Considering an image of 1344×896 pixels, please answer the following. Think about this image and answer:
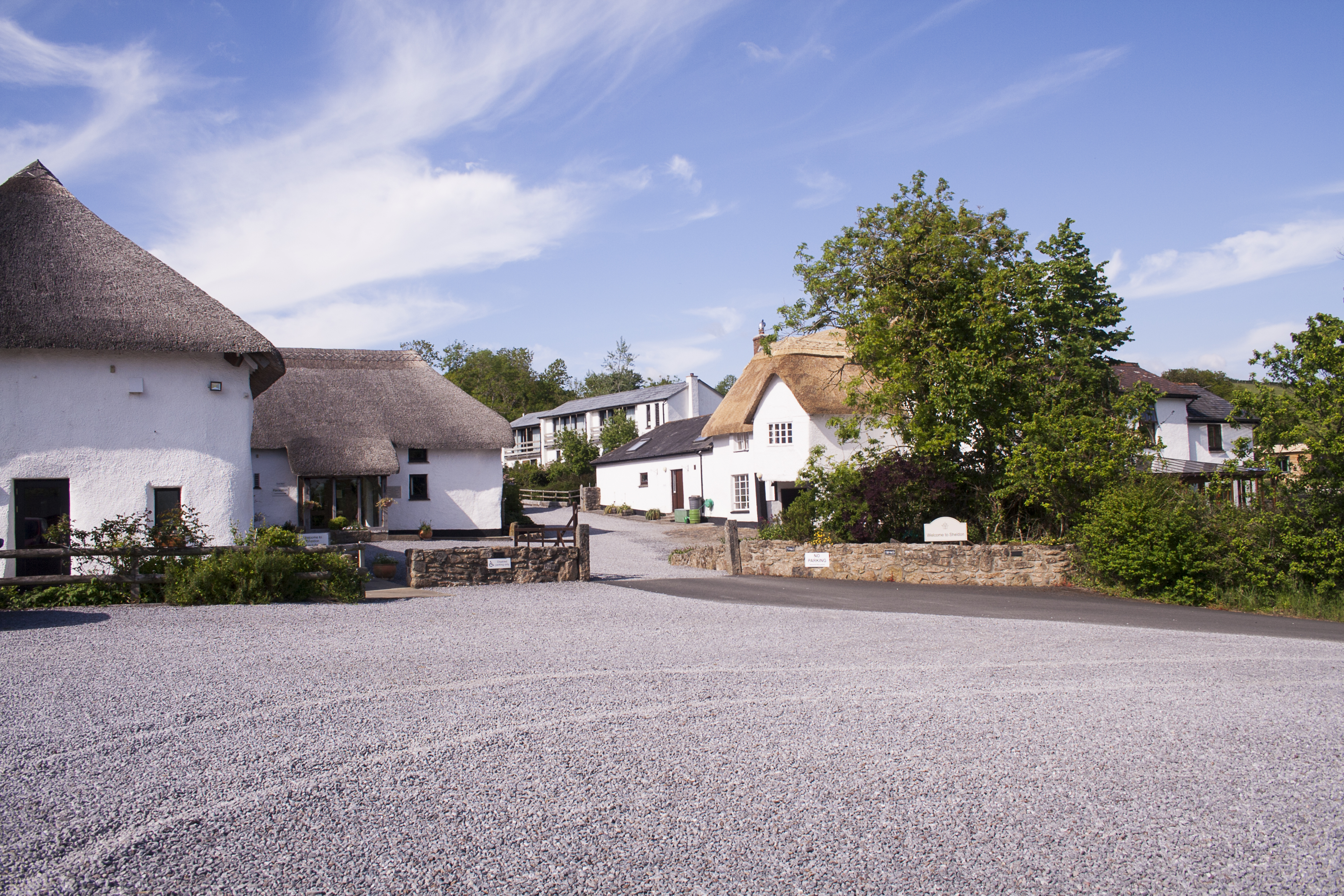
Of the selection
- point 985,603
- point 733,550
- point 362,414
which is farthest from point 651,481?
point 985,603

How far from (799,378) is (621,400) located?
32509 millimetres

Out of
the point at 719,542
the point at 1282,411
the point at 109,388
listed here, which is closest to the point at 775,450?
the point at 719,542

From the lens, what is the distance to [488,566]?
16.5 metres

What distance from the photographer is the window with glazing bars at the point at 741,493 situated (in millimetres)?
34062

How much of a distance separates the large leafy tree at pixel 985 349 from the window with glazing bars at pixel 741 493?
1321 centimetres

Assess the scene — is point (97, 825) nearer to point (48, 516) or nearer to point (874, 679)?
point (874, 679)

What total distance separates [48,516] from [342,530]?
34.5ft

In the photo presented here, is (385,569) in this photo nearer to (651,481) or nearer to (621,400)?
(651,481)

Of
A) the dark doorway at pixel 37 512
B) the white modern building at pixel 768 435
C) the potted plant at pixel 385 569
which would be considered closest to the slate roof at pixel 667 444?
the white modern building at pixel 768 435

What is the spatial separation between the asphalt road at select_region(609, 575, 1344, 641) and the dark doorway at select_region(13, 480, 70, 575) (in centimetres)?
1088

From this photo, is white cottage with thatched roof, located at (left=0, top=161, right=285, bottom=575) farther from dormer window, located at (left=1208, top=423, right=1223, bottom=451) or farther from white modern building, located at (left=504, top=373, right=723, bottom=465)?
dormer window, located at (left=1208, top=423, right=1223, bottom=451)

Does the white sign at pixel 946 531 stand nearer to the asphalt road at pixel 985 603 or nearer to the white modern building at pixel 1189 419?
the asphalt road at pixel 985 603

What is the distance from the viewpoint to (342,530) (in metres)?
26.6

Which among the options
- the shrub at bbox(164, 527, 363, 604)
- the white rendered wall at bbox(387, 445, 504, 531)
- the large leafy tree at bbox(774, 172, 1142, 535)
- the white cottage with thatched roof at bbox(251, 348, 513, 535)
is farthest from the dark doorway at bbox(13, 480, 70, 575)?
the large leafy tree at bbox(774, 172, 1142, 535)
